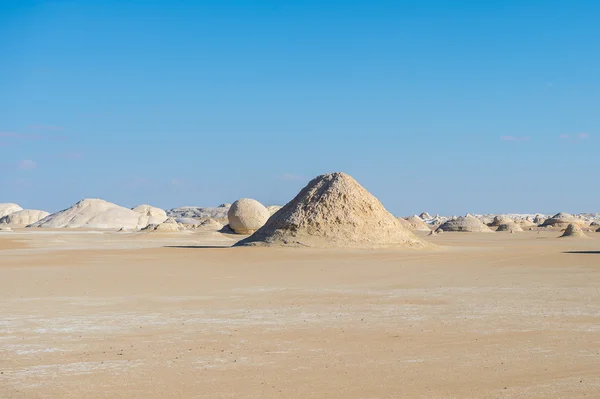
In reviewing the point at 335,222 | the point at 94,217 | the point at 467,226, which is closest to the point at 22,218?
the point at 94,217

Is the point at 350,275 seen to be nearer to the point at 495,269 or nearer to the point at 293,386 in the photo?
the point at 495,269

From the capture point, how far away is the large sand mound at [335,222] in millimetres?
24656

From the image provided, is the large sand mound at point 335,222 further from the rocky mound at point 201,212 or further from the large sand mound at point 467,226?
the rocky mound at point 201,212

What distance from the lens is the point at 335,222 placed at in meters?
25.0

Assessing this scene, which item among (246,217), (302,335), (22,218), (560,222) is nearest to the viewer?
(302,335)

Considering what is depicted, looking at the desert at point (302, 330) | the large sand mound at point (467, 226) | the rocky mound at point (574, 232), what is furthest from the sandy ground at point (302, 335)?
the large sand mound at point (467, 226)

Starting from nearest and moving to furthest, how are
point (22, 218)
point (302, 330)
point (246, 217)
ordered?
point (302, 330)
point (246, 217)
point (22, 218)

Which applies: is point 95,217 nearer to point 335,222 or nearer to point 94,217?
point 94,217

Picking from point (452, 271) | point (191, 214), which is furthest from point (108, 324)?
point (191, 214)

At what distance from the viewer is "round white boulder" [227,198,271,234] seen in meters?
51.0

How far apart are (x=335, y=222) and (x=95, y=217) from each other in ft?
181

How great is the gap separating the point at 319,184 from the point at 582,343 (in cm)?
2002

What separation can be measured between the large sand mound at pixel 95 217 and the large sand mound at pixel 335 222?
49.5m

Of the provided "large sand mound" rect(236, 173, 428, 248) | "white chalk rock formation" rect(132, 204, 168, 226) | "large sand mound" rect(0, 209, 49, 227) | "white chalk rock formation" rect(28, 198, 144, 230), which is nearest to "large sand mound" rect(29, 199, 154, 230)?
"white chalk rock formation" rect(28, 198, 144, 230)
